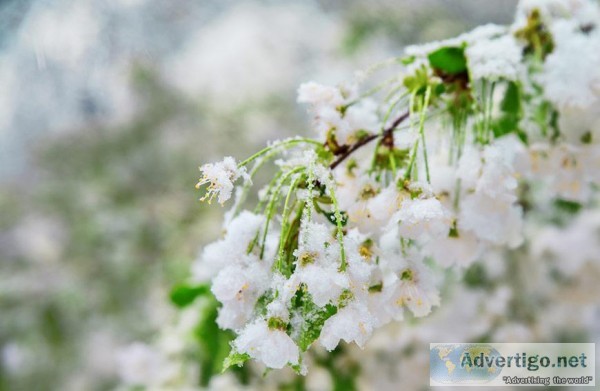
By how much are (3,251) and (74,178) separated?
554 mm

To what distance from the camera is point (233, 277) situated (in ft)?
1.66

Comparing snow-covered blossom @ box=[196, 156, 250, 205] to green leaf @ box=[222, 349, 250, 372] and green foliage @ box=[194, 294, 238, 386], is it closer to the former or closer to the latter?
green leaf @ box=[222, 349, 250, 372]

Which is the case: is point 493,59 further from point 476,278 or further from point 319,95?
point 476,278

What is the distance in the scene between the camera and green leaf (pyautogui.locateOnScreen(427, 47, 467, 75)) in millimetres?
673

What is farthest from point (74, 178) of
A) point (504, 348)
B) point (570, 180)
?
point (570, 180)

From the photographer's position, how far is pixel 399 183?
20.9 inches

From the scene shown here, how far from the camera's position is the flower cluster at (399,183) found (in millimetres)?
A: 461

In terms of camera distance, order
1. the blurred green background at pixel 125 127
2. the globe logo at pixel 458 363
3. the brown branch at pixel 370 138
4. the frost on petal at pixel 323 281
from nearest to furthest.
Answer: the frost on petal at pixel 323 281, the brown branch at pixel 370 138, the globe logo at pixel 458 363, the blurred green background at pixel 125 127

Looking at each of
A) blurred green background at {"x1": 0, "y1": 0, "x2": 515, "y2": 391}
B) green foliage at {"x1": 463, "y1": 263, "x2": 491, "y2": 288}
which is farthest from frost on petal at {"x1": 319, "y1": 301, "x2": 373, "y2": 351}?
blurred green background at {"x1": 0, "y1": 0, "x2": 515, "y2": 391}

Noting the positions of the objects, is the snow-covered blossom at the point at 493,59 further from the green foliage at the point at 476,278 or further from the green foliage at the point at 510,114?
the green foliage at the point at 476,278

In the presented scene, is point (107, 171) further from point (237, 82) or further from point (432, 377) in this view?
point (432, 377)

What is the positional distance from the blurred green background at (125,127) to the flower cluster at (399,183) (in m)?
1.99

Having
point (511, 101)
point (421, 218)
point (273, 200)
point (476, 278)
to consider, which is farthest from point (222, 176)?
point (476, 278)

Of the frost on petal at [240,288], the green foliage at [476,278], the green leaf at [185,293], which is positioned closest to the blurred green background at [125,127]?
the green foliage at [476,278]
